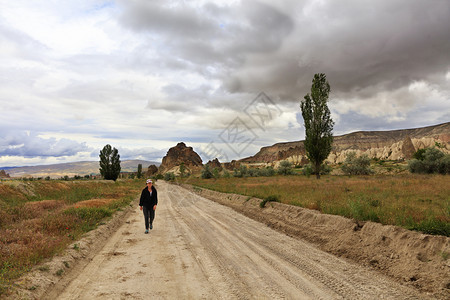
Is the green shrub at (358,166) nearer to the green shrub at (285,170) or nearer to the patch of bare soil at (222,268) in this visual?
the green shrub at (285,170)

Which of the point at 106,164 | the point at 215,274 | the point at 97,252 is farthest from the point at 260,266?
the point at 106,164

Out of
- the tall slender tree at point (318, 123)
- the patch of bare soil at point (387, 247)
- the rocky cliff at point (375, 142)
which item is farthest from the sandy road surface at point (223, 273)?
the rocky cliff at point (375, 142)

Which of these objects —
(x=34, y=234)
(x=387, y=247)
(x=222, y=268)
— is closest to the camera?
(x=222, y=268)

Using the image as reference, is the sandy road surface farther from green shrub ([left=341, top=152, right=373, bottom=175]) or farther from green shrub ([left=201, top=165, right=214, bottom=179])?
green shrub ([left=201, top=165, right=214, bottom=179])

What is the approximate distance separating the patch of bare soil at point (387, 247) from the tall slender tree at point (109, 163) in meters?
75.2

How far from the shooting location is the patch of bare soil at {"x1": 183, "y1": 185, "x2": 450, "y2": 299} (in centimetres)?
491

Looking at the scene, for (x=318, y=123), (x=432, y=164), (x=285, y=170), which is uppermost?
(x=318, y=123)

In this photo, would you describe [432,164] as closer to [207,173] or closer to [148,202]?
[148,202]

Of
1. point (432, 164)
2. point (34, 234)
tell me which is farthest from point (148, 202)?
point (432, 164)

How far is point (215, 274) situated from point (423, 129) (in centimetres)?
21973

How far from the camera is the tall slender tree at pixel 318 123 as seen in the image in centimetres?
3688

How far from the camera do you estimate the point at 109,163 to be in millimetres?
75375

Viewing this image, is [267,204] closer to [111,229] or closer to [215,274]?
[111,229]

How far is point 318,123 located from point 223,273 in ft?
117
